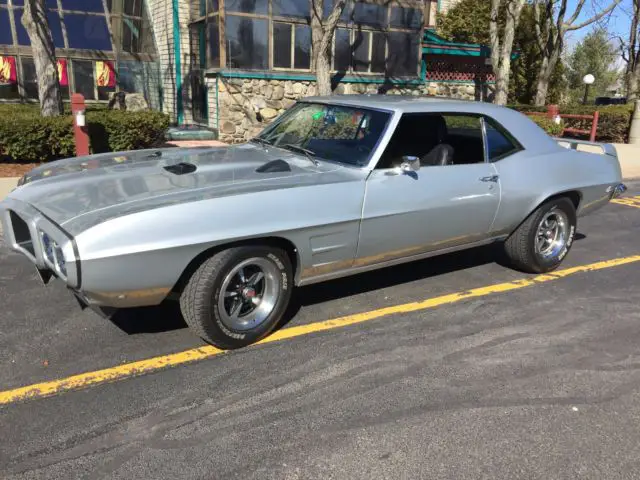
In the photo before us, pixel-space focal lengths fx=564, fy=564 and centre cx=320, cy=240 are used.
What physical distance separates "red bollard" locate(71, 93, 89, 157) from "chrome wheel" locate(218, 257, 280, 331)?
6169 millimetres

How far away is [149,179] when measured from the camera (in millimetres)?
3701

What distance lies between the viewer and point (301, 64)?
1464cm

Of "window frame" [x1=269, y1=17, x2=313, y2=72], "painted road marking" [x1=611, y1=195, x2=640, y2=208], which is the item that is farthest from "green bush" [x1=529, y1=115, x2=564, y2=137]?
"window frame" [x1=269, y1=17, x2=313, y2=72]

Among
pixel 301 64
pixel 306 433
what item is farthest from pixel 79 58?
pixel 306 433

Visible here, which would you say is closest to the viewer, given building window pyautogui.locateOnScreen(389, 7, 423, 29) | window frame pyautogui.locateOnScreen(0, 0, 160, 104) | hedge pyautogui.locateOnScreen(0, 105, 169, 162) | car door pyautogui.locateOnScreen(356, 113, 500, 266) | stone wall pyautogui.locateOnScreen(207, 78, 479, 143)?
car door pyautogui.locateOnScreen(356, 113, 500, 266)

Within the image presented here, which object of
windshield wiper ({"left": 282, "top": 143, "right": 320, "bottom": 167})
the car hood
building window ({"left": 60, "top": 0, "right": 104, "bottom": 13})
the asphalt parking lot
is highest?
building window ({"left": 60, "top": 0, "right": 104, "bottom": 13})

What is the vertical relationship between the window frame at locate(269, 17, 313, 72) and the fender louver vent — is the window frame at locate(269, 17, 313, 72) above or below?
above

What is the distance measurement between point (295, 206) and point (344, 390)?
1158mm

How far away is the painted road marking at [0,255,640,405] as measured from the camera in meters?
3.10

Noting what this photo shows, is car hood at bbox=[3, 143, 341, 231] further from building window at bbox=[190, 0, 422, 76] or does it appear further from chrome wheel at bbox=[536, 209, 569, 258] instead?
building window at bbox=[190, 0, 422, 76]

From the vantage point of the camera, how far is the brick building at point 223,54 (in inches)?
542

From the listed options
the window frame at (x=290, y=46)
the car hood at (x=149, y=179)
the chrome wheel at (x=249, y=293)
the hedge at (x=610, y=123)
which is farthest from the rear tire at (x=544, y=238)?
the hedge at (x=610, y=123)

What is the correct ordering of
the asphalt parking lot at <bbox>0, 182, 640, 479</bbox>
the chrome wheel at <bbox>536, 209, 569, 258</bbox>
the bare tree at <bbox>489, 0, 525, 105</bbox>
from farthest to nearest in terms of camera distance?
the bare tree at <bbox>489, 0, 525, 105</bbox>, the chrome wheel at <bbox>536, 209, 569, 258</bbox>, the asphalt parking lot at <bbox>0, 182, 640, 479</bbox>

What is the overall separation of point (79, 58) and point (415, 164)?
14.2 meters
